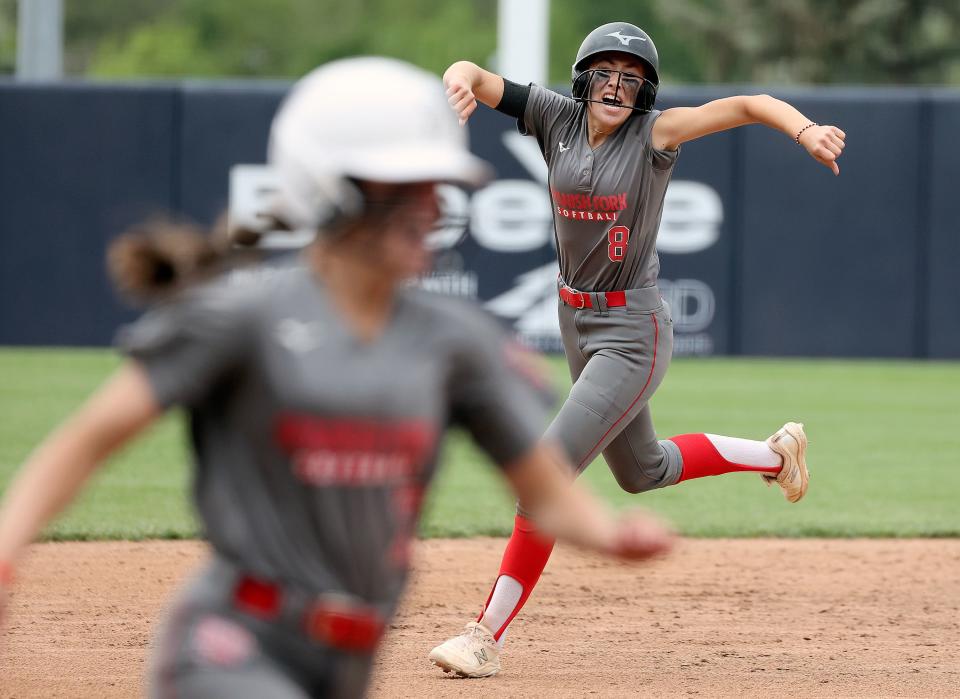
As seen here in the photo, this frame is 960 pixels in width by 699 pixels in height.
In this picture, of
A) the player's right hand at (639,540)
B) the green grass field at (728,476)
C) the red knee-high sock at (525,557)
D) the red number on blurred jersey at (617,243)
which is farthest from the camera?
the green grass field at (728,476)

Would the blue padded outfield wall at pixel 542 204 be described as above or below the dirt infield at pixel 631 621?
above

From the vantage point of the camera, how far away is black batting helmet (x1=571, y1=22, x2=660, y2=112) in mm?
5353

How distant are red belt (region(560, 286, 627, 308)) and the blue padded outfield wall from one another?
11.2m

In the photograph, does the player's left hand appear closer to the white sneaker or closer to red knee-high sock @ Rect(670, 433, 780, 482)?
red knee-high sock @ Rect(670, 433, 780, 482)

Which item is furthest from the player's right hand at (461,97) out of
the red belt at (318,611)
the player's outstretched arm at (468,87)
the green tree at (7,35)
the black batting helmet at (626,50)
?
the green tree at (7,35)

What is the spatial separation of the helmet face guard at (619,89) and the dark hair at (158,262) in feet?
9.77

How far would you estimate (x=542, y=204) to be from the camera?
16812 millimetres

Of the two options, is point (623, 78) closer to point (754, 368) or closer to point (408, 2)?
point (754, 368)

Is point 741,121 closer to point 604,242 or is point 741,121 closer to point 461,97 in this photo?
point 604,242

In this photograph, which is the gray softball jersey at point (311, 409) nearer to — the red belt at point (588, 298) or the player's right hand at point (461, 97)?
the player's right hand at point (461, 97)

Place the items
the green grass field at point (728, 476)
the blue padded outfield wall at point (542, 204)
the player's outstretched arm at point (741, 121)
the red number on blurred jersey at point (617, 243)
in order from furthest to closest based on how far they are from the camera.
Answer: the blue padded outfield wall at point (542, 204)
the green grass field at point (728, 476)
the red number on blurred jersey at point (617, 243)
the player's outstretched arm at point (741, 121)

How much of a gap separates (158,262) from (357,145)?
396 millimetres

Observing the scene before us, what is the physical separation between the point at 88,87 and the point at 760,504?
1044cm

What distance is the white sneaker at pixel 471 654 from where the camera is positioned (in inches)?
206
